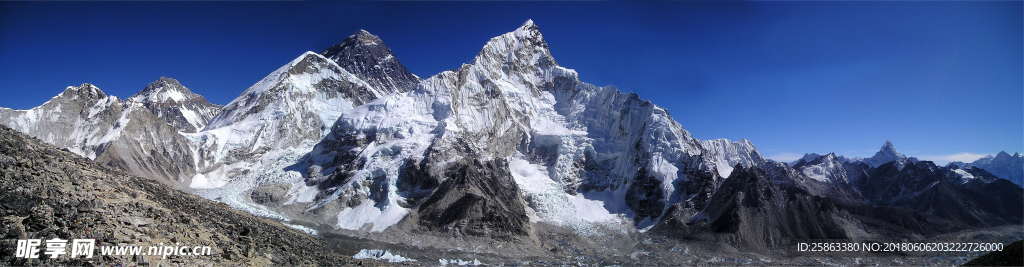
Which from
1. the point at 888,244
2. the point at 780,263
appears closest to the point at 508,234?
the point at 780,263

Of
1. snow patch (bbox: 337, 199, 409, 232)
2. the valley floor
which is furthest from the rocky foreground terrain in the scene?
snow patch (bbox: 337, 199, 409, 232)

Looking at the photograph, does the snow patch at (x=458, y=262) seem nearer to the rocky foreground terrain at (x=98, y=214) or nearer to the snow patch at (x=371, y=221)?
the snow patch at (x=371, y=221)

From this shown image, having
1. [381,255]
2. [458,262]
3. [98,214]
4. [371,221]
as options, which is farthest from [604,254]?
[98,214]

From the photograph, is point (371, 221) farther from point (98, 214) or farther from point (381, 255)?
point (98, 214)

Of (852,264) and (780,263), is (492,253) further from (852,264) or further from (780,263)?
(852,264)

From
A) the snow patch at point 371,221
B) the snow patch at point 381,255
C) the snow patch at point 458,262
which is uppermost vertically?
the snow patch at point 371,221

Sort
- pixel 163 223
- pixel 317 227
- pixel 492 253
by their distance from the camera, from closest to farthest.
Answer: pixel 163 223, pixel 492 253, pixel 317 227

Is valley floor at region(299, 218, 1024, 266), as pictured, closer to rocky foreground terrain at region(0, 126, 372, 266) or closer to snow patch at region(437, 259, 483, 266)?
snow patch at region(437, 259, 483, 266)

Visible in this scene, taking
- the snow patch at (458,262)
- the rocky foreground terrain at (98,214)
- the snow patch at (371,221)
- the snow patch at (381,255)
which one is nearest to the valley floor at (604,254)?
the snow patch at (458,262)
